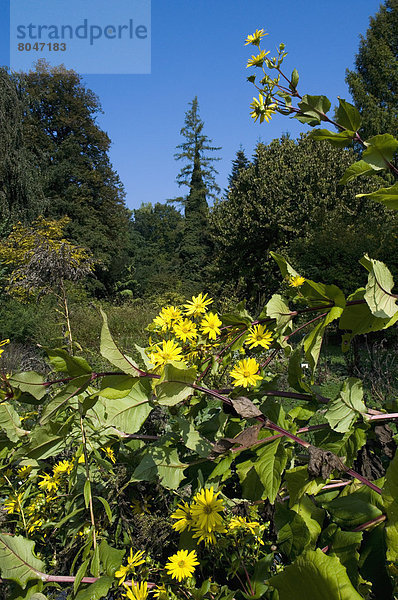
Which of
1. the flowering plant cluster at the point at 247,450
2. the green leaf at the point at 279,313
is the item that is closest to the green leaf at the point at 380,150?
the flowering plant cluster at the point at 247,450

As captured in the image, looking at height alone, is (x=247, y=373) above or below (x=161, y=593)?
above

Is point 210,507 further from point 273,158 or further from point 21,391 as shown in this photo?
point 273,158

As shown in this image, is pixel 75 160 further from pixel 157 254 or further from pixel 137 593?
pixel 137 593

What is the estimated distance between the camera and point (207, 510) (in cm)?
67

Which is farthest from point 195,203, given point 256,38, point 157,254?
point 256,38

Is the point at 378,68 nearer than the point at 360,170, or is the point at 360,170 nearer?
the point at 360,170

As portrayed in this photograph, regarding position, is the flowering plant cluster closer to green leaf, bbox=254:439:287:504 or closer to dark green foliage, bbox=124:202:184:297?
green leaf, bbox=254:439:287:504

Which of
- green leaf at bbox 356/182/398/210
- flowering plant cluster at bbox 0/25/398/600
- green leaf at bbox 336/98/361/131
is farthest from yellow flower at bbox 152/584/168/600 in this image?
green leaf at bbox 336/98/361/131

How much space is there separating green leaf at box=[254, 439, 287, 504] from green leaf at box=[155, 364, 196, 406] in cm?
15

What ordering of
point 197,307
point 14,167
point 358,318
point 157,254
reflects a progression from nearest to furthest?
point 358,318 < point 197,307 < point 14,167 < point 157,254

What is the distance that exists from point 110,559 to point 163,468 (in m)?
0.20

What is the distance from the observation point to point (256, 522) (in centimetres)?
82

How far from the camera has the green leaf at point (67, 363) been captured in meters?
0.54

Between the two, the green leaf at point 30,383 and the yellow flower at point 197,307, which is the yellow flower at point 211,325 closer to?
the yellow flower at point 197,307
